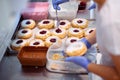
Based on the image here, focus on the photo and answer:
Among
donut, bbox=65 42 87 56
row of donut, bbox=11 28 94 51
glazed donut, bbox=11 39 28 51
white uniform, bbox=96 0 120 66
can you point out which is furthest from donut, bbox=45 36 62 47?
white uniform, bbox=96 0 120 66

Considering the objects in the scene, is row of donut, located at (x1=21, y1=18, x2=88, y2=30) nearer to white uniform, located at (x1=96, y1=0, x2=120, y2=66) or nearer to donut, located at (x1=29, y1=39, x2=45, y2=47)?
donut, located at (x1=29, y1=39, x2=45, y2=47)

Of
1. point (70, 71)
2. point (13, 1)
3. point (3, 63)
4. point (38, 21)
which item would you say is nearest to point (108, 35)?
point (70, 71)

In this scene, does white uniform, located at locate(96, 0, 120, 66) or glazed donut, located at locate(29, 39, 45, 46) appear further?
glazed donut, located at locate(29, 39, 45, 46)

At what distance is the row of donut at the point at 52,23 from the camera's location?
149 cm

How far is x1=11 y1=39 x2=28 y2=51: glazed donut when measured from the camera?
50.6 inches

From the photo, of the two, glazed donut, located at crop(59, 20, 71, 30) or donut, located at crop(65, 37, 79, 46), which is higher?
glazed donut, located at crop(59, 20, 71, 30)

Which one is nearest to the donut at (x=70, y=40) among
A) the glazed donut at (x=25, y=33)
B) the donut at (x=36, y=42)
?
the donut at (x=36, y=42)

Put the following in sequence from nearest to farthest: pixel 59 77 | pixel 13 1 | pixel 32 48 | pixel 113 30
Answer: pixel 113 30, pixel 59 77, pixel 32 48, pixel 13 1

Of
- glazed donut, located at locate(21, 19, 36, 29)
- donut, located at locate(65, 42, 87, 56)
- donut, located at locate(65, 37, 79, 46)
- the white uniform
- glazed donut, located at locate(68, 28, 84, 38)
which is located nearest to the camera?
the white uniform

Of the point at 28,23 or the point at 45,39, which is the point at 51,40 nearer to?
the point at 45,39

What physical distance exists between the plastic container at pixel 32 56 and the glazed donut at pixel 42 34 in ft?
0.68

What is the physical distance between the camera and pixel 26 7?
163 centimetres

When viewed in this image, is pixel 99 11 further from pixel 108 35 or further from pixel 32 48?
pixel 32 48

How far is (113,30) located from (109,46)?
57 millimetres
